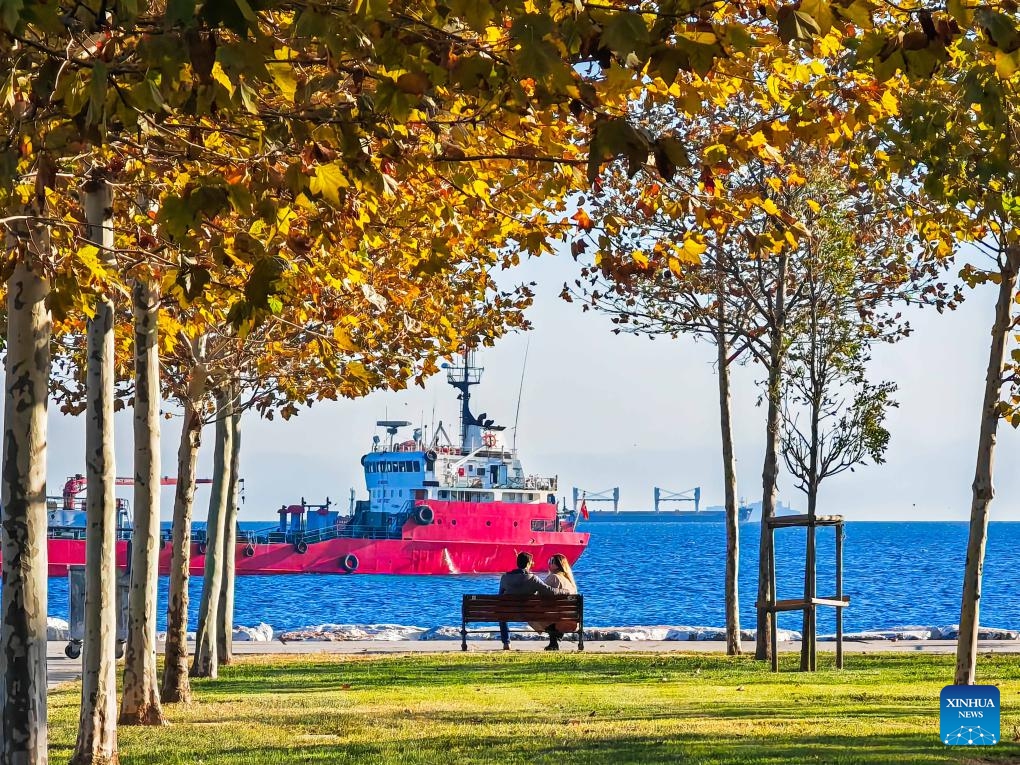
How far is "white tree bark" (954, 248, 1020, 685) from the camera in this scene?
11125 millimetres

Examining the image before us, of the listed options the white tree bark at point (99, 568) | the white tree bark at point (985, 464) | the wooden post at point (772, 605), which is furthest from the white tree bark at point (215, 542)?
the white tree bark at point (985, 464)

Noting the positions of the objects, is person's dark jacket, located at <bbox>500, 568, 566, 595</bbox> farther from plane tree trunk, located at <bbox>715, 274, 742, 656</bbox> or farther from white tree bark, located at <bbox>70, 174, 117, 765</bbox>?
white tree bark, located at <bbox>70, 174, 117, 765</bbox>

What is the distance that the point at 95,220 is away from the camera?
→ 873cm

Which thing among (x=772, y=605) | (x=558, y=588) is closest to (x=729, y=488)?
(x=558, y=588)

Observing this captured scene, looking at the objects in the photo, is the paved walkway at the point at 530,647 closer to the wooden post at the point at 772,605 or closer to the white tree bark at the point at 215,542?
the white tree bark at the point at 215,542

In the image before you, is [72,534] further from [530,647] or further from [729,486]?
[729,486]

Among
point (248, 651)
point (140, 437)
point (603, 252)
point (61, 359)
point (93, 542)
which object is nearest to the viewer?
point (603, 252)

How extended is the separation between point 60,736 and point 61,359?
9.26 metres

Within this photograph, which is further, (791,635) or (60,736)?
(791,635)

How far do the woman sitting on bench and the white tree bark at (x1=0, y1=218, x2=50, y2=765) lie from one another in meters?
11.3

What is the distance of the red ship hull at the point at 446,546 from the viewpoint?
7412 cm

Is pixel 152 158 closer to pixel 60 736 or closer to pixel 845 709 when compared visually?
pixel 60 736

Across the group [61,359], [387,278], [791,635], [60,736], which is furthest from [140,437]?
[791,635]

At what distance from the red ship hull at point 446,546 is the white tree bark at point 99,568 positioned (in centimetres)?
6423
